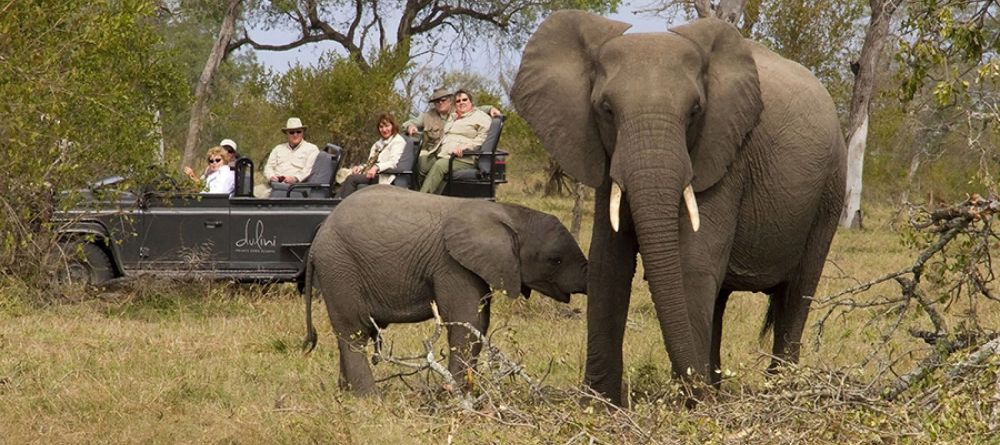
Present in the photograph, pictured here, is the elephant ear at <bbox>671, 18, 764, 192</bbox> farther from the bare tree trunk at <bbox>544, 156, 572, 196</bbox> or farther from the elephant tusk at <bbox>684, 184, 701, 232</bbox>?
the bare tree trunk at <bbox>544, 156, 572, 196</bbox>

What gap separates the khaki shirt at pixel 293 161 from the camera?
46.8 ft

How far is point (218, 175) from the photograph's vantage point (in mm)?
14625

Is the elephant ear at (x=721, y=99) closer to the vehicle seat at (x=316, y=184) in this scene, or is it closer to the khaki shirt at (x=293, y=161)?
the vehicle seat at (x=316, y=184)

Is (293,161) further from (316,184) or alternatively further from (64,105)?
(64,105)

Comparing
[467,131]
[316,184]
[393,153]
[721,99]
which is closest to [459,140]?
[467,131]

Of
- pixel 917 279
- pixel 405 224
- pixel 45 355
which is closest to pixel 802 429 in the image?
pixel 917 279

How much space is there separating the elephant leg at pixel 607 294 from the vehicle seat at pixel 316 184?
6.15m

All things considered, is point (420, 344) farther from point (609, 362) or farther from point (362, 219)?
point (609, 362)

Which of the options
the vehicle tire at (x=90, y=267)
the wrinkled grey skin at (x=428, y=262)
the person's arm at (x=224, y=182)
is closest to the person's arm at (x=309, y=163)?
the person's arm at (x=224, y=182)

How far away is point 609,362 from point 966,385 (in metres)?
2.52

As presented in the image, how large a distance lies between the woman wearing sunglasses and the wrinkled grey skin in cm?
514

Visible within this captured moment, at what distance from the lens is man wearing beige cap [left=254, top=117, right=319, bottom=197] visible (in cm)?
1424

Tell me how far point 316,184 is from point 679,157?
7314 millimetres

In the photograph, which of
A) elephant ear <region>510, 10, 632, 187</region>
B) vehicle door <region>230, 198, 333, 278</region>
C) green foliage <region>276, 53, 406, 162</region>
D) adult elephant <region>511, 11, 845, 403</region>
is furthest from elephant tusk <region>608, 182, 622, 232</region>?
green foliage <region>276, 53, 406, 162</region>
